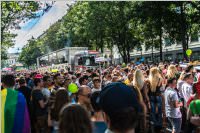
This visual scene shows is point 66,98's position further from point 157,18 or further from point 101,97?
point 157,18

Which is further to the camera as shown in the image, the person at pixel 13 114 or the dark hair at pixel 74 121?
the person at pixel 13 114

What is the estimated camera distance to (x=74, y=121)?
260cm

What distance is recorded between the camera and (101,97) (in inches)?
92.8

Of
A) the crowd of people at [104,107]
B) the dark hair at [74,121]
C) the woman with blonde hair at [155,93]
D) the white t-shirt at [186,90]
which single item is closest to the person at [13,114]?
the crowd of people at [104,107]

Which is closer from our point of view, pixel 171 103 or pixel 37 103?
pixel 37 103

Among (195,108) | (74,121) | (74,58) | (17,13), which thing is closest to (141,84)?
(195,108)

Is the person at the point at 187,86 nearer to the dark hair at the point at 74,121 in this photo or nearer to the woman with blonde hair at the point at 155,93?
the woman with blonde hair at the point at 155,93

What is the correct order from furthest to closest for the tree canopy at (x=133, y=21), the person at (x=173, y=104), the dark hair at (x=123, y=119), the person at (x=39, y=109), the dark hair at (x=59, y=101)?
the tree canopy at (x=133, y=21) → the person at (x=173, y=104) → the person at (x=39, y=109) → the dark hair at (x=59, y=101) → the dark hair at (x=123, y=119)

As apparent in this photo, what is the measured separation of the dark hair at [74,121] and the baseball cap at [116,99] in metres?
0.32

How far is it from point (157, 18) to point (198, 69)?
28456mm

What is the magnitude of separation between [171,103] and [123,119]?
5.95 m

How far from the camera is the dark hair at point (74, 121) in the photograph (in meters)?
2.59

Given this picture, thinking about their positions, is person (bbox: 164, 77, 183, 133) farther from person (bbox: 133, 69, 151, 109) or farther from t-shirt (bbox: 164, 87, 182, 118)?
person (bbox: 133, 69, 151, 109)

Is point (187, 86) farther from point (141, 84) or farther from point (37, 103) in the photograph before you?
point (37, 103)
